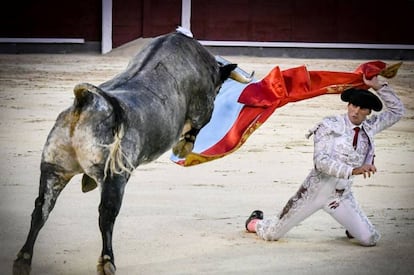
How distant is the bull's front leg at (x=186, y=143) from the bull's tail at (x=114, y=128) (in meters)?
0.91

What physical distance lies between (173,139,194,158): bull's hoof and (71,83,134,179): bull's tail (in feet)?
3.09

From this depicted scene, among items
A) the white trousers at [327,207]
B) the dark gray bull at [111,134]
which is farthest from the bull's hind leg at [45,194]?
the white trousers at [327,207]

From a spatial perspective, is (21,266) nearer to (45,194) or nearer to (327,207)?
(45,194)

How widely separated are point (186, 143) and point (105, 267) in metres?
1.23

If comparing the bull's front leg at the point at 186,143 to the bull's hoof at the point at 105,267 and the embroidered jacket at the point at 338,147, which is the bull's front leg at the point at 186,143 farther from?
the bull's hoof at the point at 105,267

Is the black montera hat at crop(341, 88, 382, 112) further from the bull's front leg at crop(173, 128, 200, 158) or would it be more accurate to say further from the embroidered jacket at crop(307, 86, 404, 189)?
the bull's front leg at crop(173, 128, 200, 158)

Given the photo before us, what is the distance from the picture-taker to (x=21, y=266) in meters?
3.78

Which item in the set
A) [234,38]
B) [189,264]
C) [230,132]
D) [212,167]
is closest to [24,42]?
[234,38]

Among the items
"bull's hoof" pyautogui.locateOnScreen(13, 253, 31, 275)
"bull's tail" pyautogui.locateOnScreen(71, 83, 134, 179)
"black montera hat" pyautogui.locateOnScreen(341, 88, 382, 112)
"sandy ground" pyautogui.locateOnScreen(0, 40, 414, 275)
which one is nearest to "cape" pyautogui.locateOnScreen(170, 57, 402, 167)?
"sandy ground" pyautogui.locateOnScreen(0, 40, 414, 275)

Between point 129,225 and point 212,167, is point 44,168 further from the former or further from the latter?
point 212,167

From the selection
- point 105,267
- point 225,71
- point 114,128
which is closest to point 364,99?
point 225,71

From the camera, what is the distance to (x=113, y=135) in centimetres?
382

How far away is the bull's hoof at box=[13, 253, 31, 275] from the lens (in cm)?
378

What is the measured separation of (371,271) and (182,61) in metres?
1.16
